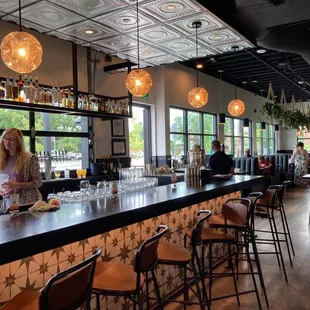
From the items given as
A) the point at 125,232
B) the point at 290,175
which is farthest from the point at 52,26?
the point at 290,175

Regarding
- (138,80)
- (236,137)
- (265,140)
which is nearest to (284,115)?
(236,137)

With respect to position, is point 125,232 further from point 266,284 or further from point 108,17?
point 108,17

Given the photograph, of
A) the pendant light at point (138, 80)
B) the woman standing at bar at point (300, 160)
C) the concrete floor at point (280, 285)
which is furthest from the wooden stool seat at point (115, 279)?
the woman standing at bar at point (300, 160)

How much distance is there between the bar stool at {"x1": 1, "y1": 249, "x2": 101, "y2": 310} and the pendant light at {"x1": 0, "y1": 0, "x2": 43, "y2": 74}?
2098 millimetres

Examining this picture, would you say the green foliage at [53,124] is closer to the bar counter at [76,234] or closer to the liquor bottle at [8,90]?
the liquor bottle at [8,90]

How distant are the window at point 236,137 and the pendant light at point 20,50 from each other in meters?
9.10

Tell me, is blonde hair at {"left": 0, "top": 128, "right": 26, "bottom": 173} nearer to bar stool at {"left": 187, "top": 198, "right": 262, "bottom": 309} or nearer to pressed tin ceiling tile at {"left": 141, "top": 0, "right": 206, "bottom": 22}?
bar stool at {"left": 187, "top": 198, "right": 262, "bottom": 309}

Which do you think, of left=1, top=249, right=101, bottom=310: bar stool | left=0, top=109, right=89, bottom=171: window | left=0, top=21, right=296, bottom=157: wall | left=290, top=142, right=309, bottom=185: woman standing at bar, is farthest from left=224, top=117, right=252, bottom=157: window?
left=1, top=249, right=101, bottom=310: bar stool

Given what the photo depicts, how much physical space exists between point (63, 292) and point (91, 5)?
3218mm

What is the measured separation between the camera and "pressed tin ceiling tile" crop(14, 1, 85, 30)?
368cm

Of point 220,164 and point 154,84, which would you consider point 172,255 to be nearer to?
point 220,164

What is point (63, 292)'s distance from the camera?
1.36 metres

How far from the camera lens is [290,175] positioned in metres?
11.1

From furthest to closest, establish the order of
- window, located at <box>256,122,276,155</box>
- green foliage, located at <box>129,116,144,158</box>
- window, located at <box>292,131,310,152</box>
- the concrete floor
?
window, located at <box>292,131,310,152</box>, window, located at <box>256,122,276,155</box>, green foliage, located at <box>129,116,144,158</box>, the concrete floor
